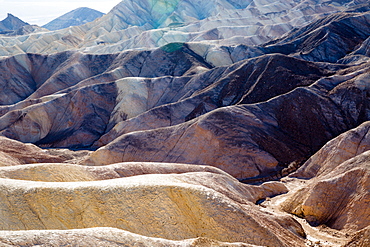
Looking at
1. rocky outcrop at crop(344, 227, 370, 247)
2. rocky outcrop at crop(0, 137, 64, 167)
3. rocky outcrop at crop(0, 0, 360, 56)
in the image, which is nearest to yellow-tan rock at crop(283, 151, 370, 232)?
rocky outcrop at crop(344, 227, 370, 247)

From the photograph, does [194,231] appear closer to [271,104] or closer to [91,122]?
[271,104]

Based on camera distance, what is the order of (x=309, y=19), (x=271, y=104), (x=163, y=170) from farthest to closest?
(x=309, y=19), (x=271, y=104), (x=163, y=170)

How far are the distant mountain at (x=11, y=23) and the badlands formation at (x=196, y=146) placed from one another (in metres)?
89.1

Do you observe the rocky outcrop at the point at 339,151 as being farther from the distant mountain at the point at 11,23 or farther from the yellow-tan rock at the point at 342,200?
the distant mountain at the point at 11,23

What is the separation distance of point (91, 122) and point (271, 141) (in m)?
23.4

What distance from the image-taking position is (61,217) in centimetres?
1139

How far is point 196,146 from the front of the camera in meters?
28.5

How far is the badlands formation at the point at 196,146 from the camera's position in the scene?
37.3 feet

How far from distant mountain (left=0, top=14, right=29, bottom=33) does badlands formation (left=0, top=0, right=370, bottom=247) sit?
8908 cm

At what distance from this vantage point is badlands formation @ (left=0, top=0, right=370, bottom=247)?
1138 centimetres

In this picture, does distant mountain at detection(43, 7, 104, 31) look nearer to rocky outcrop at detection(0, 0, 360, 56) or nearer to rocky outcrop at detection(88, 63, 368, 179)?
rocky outcrop at detection(0, 0, 360, 56)

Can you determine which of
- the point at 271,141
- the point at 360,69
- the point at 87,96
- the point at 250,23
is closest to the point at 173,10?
the point at 250,23

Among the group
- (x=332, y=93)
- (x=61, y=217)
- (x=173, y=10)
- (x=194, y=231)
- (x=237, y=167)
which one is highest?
(x=173, y=10)

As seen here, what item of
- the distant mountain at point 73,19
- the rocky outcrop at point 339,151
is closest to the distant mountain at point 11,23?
the distant mountain at point 73,19
